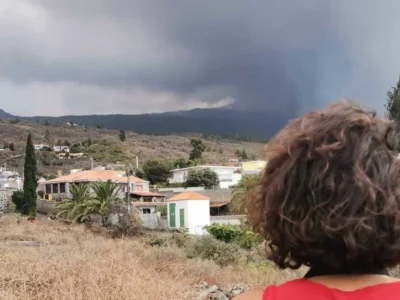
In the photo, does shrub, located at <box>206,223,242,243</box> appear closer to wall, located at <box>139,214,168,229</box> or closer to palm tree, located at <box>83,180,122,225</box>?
palm tree, located at <box>83,180,122,225</box>

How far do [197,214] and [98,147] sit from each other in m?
59.2

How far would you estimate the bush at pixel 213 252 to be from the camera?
601 inches

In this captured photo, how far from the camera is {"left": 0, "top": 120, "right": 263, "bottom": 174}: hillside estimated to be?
88.2m

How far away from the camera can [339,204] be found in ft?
4.19

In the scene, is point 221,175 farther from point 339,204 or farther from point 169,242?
point 339,204

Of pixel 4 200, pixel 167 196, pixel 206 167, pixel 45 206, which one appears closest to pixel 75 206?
pixel 45 206

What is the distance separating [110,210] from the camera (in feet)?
118

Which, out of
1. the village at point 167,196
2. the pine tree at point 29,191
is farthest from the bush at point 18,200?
the village at point 167,196

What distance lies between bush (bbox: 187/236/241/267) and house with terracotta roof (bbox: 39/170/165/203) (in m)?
33.7

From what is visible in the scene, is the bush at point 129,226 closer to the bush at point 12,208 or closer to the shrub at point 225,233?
the shrub at point 225,233

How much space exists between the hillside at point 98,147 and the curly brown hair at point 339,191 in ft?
275

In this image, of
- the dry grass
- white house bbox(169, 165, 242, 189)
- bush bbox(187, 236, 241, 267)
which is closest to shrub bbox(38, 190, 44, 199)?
white house bbox(169, 165, 242, 189)

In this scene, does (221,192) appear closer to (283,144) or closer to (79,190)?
(79,190)

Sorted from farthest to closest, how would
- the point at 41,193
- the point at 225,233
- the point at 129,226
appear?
the point at 41,193, the point at 129,226, the point at 225,233
